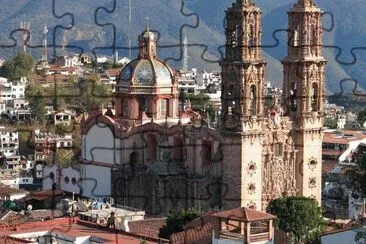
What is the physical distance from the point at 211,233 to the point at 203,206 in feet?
21.0

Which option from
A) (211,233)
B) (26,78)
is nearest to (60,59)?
(26,78)

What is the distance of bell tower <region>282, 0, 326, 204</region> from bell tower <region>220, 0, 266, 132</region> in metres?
1.00

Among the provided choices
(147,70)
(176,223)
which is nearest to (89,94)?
(147,70)

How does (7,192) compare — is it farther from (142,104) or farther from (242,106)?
(242,106)

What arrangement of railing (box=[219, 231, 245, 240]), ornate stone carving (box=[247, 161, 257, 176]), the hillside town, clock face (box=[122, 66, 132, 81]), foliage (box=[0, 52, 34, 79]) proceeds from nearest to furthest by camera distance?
railing (box=[219, 231, 245, 240])
the hillside town
ornate stone carving (box=[247, 161, 257, 176])
clock face (box=[122, 66, 132, 81])
foliage (box=[0, 52, 34, 79])

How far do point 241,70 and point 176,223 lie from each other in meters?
3.65

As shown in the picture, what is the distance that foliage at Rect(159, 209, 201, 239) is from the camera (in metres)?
16.5

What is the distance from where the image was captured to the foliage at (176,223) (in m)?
16.5

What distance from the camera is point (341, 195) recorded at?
24.6 metres

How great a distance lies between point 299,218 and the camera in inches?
676

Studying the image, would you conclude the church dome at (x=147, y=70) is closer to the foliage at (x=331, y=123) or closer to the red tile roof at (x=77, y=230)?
the red tile roof at (x=77, y=230)

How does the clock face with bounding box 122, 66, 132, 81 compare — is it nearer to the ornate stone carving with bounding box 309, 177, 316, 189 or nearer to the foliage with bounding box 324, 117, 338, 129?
the ornate stone carving with bounding box 309, 177, 316, 189

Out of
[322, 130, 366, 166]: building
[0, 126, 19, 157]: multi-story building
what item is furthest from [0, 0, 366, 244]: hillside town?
[0, 126, 19, 157]: multi-story building

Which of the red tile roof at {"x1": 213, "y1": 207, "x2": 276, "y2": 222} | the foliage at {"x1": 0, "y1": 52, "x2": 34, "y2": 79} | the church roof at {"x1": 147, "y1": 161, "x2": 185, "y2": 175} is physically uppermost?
the foliage at {"x1": 0, "y1": 52, "x2": 34, "y2": 79}
